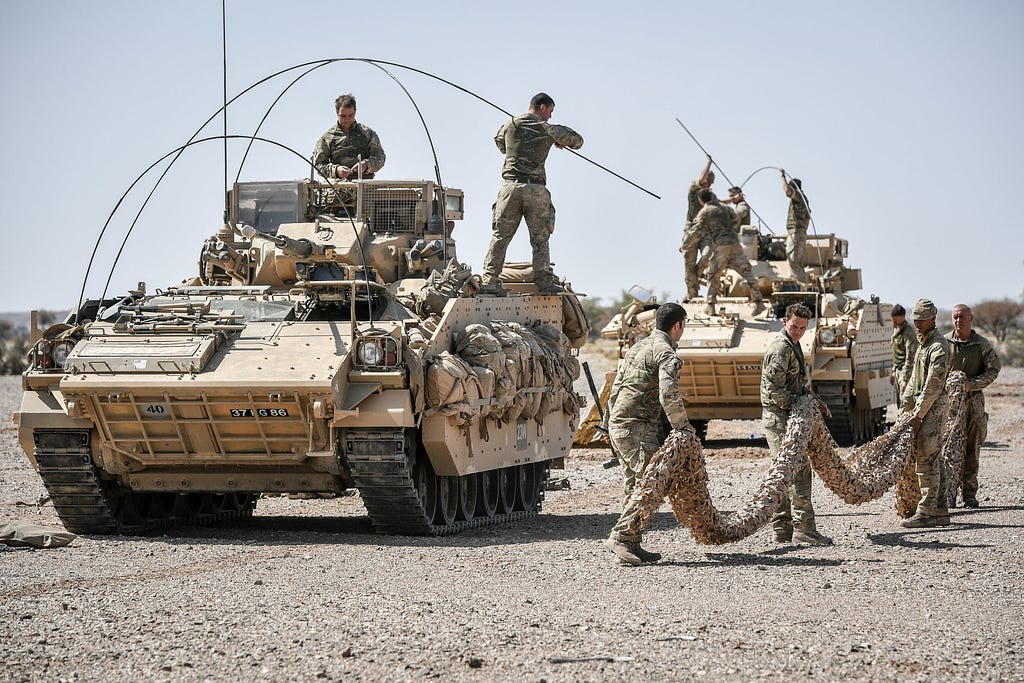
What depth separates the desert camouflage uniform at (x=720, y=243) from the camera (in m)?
25.0

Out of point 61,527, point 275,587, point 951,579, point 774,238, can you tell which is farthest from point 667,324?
point 774,238

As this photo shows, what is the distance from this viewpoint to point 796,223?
91.5 feet

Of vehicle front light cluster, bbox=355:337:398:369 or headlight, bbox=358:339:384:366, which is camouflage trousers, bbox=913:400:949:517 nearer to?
vehicle front light cluster, bbox=355:337:398:369

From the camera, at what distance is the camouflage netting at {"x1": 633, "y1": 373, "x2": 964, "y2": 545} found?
1170 centimetres

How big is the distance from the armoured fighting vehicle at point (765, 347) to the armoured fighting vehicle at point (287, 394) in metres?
7.44

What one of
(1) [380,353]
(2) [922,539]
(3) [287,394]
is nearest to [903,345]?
(2) [922,539]

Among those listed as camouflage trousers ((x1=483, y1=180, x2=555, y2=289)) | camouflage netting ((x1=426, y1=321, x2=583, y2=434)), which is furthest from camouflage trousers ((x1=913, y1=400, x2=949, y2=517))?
camouflage trousers ((x1=483, y1=180, x2=555, y2=289))

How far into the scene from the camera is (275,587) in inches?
423

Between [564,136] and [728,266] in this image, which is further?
[728,266]

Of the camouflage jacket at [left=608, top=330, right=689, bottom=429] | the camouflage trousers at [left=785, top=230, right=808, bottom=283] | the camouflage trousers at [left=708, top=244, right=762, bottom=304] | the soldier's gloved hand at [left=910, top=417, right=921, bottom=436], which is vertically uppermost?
the camouflage trousers at [left=785, top=230, right=808, bottom=283]

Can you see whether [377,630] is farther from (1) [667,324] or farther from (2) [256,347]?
(2) [256,347]

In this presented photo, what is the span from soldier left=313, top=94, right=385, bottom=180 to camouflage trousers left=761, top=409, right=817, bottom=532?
7250 mm

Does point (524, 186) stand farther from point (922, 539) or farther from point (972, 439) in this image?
point (922, 539)

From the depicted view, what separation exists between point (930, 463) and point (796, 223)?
14254mm
